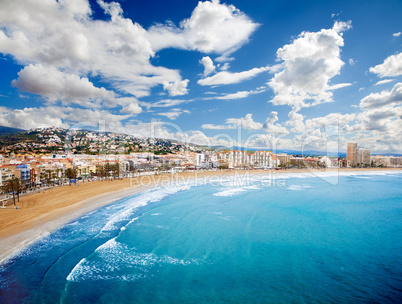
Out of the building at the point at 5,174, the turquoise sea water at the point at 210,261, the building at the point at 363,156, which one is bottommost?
the turquoise sea water at the point at 210,261

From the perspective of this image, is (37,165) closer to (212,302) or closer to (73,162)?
(73,162)

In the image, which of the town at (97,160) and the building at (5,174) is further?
the town at (97,160)

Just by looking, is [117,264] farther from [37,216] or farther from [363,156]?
[363,156]

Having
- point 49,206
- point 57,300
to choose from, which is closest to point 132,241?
point 57,300

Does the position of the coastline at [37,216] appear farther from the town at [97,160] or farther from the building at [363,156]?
the building at [363,156]

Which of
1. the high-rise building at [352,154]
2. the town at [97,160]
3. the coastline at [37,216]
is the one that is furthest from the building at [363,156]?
the coastline at [37,216]

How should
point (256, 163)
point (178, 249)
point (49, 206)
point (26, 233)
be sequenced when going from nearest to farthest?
point (178, 249), point (26, 233), point (49, 206), point (256, 163)

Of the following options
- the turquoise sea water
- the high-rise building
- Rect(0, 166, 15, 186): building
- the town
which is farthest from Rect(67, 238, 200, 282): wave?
the high-rise building

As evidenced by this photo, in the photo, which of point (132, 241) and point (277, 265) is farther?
point (132, 241)
